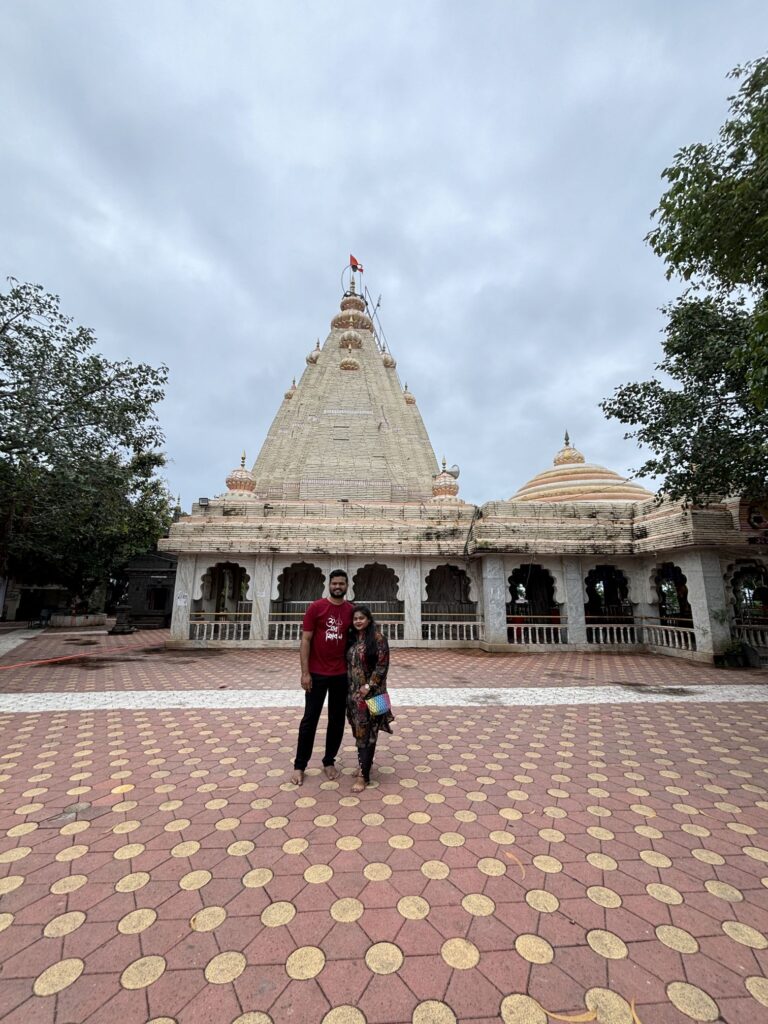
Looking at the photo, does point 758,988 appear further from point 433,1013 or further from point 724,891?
point 433,1013

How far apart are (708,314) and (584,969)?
36.1 feet

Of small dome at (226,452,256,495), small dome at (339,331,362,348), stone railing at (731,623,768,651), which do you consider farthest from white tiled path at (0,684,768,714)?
small dome at (339,331,362,348)

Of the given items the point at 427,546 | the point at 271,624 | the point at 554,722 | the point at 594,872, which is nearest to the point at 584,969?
the point at 594,872

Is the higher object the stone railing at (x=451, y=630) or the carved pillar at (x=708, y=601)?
the carved pillar at (x=708, y=601)

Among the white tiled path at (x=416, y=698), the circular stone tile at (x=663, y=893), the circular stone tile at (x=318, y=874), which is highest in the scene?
the white tiled path at (x=416, y=698)

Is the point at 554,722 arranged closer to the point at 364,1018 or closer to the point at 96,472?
the point at 364,1018

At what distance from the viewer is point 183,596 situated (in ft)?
41.6

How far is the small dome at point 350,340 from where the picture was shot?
26.6m

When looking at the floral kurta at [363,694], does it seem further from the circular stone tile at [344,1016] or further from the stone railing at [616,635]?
the stone railing at [616,635]

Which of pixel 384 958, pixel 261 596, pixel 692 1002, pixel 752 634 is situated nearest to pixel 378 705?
pixel 384 958

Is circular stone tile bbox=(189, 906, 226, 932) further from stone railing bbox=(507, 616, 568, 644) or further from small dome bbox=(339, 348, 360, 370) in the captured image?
small dome bbox=(339, 348, 360, 370)

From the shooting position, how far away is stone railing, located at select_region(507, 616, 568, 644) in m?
12.2

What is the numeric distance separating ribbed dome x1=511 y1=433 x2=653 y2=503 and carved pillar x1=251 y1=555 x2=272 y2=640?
8997mm

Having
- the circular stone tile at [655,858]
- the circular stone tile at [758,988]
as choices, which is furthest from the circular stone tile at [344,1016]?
the circular stone tile at [655,858]
